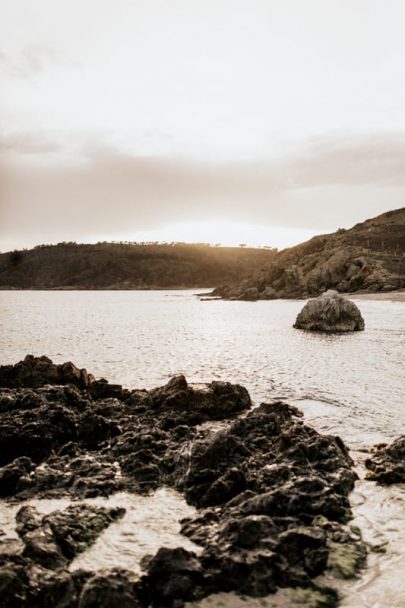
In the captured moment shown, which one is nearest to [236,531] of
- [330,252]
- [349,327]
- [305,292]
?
[349,327]

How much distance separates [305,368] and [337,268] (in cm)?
7303

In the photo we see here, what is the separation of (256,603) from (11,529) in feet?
13.0

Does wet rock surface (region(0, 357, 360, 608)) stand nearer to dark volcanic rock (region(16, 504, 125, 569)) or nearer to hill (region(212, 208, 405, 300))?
dark volcanic rock (region(16, 504, 125, 569))

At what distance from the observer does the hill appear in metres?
85.7

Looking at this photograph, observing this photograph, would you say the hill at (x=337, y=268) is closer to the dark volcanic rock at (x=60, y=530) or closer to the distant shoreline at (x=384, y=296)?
the distant shoreline at (x=384, y=296)

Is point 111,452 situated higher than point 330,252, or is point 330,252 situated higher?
point 330,252

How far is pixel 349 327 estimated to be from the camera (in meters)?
39.5

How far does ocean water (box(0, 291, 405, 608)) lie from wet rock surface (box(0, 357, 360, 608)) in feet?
1.51

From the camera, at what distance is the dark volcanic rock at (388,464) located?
9688 millimetres

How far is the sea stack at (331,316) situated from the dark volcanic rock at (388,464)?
29.5 m

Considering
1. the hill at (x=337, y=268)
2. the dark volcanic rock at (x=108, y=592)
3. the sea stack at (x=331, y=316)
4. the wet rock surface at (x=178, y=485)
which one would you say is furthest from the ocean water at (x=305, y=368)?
the hill at (x=337, y=268)

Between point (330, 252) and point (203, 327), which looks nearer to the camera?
point (203, 327)

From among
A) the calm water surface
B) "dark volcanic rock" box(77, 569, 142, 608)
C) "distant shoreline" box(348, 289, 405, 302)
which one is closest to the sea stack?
the calm water surface

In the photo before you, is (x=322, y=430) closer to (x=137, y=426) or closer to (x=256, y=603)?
(x=137, y=426)
